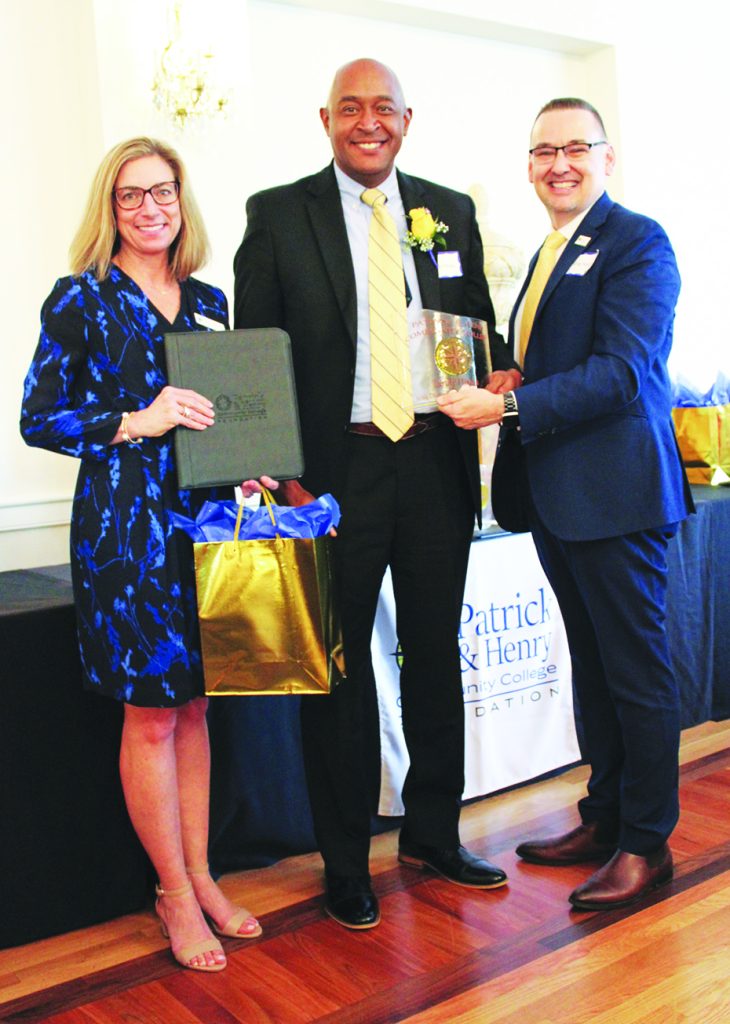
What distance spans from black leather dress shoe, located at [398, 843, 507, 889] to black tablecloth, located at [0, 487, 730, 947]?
0.30 m

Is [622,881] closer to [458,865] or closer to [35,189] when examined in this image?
[458,865]

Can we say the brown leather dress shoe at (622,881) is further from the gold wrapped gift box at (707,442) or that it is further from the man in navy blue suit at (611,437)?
the gold wrapped gift box at (707,442)

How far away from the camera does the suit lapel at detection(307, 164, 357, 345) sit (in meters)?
2.32

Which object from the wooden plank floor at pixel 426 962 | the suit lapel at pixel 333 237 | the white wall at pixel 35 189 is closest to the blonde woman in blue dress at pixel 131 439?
the wooden plank floor at pixel 426 962

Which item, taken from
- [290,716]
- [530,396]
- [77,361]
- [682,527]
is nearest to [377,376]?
[530,396]

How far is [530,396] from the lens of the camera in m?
2.32

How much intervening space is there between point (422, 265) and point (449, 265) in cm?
6

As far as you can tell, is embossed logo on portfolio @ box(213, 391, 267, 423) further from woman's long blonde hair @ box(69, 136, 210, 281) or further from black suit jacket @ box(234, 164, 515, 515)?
woman's long blonde hair @ box(69, 136, 210, 281)

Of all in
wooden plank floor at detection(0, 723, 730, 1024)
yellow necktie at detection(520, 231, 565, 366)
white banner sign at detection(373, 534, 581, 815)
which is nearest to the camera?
wooden plank floor at detection(0, 723, 730, 1024)

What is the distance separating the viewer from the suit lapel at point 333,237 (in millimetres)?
2324

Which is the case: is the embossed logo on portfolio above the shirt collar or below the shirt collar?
below

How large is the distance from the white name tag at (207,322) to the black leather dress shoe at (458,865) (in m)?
1.30

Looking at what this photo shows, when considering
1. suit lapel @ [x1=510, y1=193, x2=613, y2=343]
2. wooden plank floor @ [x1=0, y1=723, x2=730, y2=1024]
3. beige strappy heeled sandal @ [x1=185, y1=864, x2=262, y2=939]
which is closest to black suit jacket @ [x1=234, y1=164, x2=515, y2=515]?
suit lapel @ [x1=510, y1=193, x2=613, y2=343]

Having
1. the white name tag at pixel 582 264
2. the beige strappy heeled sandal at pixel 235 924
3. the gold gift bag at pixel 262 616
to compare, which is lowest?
the beige strappy heeled sandal at pixel 235 924
